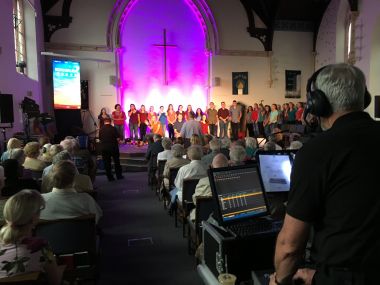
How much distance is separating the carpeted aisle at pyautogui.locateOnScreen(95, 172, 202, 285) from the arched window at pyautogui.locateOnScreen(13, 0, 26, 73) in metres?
5.68

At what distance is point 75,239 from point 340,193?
2102 millimetres

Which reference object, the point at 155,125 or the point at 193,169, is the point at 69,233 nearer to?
the point at 193,169

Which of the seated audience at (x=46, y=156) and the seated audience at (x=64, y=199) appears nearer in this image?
the seated audience at (x=64, y=199)

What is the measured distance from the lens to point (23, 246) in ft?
6.15

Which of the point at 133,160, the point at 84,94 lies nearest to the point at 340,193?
the point at 133,160

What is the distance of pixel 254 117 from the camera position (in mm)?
14555

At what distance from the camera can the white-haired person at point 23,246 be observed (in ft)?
6.02

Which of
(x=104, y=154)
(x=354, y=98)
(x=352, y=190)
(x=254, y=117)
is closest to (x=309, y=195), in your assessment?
(x=352, y=190)

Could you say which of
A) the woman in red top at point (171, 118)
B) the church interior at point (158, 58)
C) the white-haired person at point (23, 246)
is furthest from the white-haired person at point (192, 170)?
the woman in red top at point (171, 118)

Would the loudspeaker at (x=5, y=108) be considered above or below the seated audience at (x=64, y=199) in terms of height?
above

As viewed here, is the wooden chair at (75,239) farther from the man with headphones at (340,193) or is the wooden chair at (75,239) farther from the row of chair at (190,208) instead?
the man with headphones at (340,193)

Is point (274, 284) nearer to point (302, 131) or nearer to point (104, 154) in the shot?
point (104, 154)

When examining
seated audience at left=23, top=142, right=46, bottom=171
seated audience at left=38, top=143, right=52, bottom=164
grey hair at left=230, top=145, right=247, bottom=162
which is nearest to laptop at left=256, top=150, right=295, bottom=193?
grey hair at left=230, top=145, right=247, bottom=162

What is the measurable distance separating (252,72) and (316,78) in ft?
47.3
